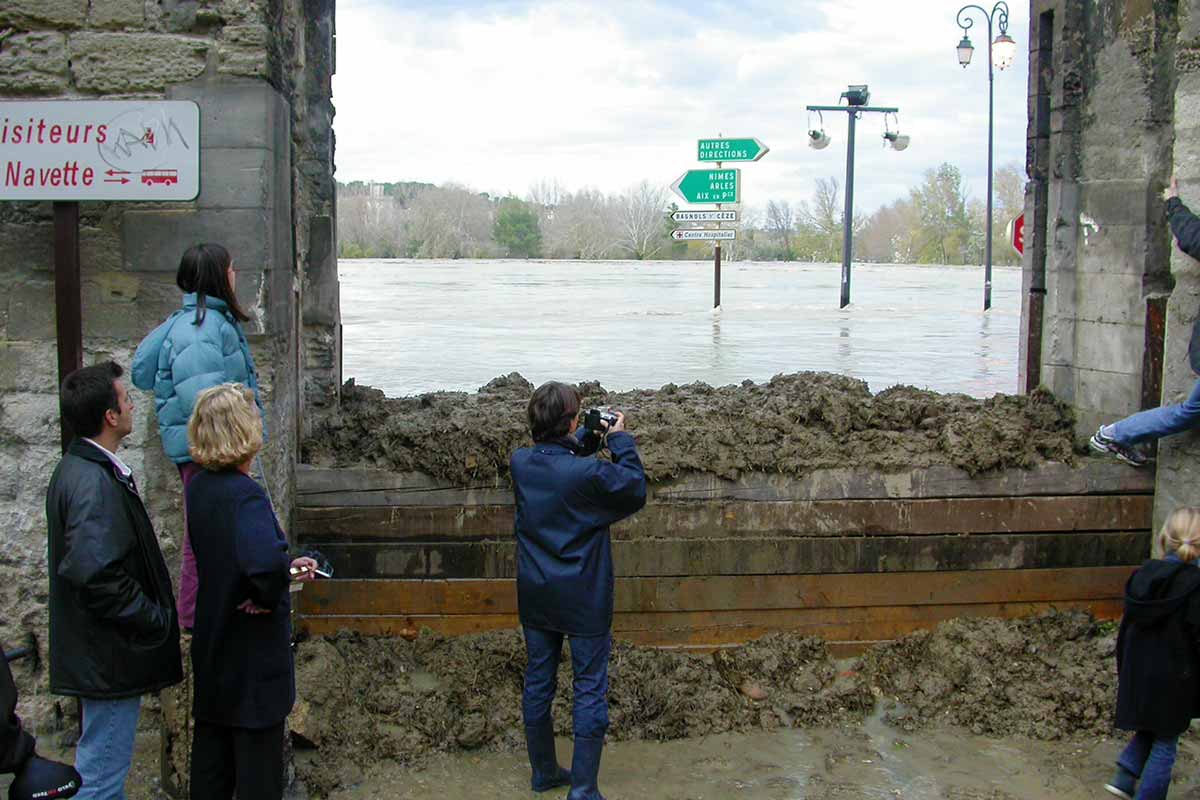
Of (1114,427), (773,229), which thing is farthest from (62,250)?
(773,229)

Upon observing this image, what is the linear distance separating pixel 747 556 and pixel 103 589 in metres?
3.51

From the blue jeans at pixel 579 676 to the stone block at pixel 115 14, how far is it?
3.16 metres

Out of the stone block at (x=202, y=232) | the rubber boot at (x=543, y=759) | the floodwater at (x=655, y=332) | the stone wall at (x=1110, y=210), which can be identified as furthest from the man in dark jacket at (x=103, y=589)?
the floodwater at (x=655, y=332)

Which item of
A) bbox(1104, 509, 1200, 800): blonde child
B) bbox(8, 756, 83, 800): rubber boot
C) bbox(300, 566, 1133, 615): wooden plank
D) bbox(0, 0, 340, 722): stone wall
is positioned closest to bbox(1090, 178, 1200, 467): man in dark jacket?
bbox(300, 566, 1133, 615): wooden plank

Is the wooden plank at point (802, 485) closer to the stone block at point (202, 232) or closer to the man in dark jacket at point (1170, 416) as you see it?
the man in dark jacket at point (1170, 416)

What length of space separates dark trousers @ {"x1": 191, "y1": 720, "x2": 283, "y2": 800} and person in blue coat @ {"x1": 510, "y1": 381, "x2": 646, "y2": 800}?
118 cm

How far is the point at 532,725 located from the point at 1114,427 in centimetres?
361

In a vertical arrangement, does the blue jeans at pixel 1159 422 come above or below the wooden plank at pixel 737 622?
above

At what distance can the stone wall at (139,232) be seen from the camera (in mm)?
5453

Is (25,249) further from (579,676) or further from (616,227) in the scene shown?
(616,227)

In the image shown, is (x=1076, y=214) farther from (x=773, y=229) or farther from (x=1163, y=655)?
(x=773, y=229)

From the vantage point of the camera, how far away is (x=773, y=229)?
6975 centimetres

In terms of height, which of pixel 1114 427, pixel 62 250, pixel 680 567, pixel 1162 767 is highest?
pixel 62 250

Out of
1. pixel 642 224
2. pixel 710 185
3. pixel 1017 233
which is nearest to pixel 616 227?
pixel 642 224
